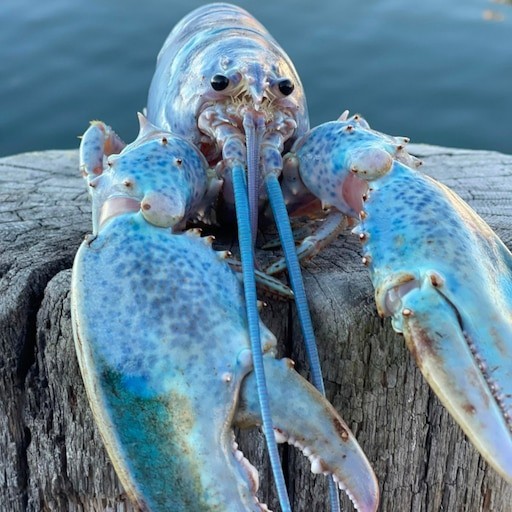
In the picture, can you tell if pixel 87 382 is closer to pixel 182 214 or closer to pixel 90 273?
pixel 90 273

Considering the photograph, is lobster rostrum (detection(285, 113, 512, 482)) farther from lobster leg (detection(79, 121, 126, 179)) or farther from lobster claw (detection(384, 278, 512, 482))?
lobster leg (detection(79, 121, 126, 179))

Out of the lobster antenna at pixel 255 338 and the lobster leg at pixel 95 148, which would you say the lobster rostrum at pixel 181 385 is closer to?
the lobster antenna at pixel 255 338

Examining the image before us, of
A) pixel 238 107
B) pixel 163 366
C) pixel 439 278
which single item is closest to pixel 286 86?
pixel 238 107

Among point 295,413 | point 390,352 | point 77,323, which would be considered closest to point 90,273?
point 77,323

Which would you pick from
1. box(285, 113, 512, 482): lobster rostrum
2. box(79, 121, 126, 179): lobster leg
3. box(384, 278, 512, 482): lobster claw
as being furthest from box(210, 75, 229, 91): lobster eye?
box(384, 278, 512, 482): lobster claw

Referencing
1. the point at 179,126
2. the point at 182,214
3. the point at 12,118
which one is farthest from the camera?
the point at 12,118
